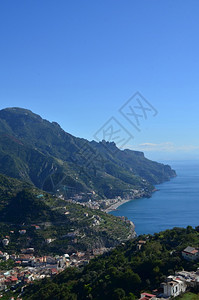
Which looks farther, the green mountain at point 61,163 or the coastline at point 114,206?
the green mountain at point 61,163

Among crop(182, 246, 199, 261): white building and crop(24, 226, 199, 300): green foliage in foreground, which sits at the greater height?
crop(182, 246, 199, 261): white building

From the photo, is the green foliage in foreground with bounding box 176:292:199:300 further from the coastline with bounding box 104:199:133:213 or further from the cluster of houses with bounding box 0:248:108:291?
the coastline with bounding box 104:199:133:213

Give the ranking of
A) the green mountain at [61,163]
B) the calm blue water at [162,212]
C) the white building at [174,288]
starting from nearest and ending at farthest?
1. the white building at [174,288]
2. the calm blue water at [162,212]
3. the green mountain at [61,163]

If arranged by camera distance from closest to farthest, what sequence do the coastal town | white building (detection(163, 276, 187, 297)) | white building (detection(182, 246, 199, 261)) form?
white building (detection(163, 276, 187, 297))
the coastal town
white building (detection(182, 246, 199, 261))

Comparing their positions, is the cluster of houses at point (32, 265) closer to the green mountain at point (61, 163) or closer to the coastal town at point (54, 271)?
the coastal town at point (54, 271)

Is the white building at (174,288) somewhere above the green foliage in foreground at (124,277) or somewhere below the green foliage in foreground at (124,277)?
above

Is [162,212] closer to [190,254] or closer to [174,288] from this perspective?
[190,254]

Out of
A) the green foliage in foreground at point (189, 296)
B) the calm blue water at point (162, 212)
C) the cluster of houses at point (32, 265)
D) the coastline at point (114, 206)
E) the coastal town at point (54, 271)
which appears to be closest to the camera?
the green foliage in foreground at point (189, 296)

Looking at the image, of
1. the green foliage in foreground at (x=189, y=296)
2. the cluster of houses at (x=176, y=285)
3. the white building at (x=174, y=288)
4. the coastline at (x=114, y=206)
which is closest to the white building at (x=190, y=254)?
the cluster of houses at (x=176, y=285)

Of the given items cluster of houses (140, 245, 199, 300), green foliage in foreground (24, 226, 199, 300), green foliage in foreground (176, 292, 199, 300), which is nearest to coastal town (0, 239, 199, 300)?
cluster of houses (140, 245, 199, 300)

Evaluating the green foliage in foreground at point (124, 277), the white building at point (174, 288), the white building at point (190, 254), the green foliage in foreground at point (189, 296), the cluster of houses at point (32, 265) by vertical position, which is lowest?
the cluster of houses at point (32, 265)

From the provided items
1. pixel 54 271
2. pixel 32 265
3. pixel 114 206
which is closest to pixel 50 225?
pixel 32 265
